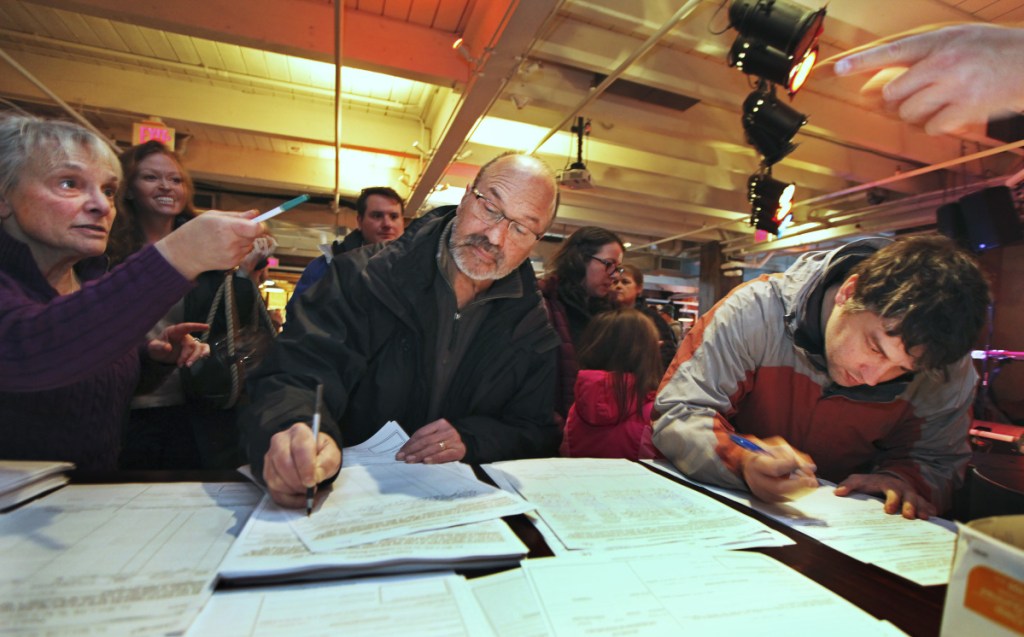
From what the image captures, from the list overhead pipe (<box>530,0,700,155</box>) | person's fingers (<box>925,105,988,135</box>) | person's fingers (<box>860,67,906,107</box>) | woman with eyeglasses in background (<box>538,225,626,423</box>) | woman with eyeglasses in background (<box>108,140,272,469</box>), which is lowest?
woman with eyeglasses in background (<box>108,140,272,469</box>)

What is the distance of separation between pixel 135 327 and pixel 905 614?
1.31 metres

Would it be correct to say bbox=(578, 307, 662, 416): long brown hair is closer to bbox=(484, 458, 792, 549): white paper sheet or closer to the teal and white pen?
bbox=(484, 458, 792, 549): white paper sheet

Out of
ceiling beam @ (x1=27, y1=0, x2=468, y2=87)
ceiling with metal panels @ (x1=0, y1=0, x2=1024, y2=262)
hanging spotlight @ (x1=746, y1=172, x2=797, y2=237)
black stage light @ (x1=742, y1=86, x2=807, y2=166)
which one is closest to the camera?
ceiling beam @ (x1=27, y1=0, x2=468, y2=87)

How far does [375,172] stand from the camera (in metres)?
6.02

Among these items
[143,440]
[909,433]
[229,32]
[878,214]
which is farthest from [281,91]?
[878,214]

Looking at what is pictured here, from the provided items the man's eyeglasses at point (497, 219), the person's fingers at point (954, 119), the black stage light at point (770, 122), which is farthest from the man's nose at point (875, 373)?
the black stage light at point (770, 122)

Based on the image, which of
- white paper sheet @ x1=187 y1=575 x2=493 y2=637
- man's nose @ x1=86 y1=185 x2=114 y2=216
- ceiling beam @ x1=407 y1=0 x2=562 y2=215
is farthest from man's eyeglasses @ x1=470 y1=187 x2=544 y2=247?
ceiling beam @ x1=407 y1=0 x2=562 y2=215

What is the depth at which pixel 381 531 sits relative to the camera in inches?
27.4

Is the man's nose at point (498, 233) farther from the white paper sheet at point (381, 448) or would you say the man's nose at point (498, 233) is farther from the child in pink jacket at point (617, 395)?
the child in pink jacket at point (617, 395)

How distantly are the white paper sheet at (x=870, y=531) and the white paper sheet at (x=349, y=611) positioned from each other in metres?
0.70

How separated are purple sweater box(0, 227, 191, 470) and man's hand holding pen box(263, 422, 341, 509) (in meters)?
0.36

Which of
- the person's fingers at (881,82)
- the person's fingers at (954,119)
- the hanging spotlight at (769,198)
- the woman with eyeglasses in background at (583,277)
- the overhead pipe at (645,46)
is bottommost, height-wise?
the woman with eyeglasses in background at (583,277)

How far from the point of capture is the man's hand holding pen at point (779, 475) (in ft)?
3.30

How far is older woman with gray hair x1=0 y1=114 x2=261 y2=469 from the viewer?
84cm
